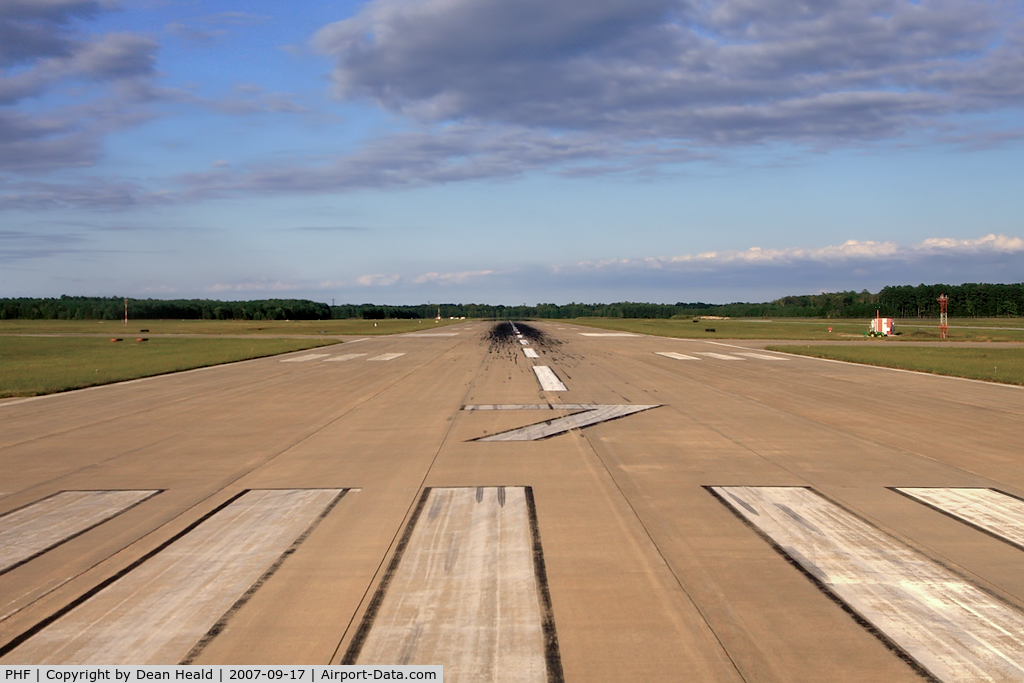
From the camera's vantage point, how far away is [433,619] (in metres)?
5.23

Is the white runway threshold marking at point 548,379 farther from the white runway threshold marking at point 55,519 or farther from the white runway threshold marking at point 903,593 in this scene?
the white runway threshold marking at point 55,519

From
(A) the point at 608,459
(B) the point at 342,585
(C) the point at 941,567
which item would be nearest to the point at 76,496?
(B) the point at 342,585

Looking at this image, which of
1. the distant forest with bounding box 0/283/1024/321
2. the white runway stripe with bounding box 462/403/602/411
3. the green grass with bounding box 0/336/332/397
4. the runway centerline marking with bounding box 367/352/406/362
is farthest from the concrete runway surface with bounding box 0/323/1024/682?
the distant forest with bounding box 0/283/1024/321

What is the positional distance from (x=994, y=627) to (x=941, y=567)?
4.25 feet

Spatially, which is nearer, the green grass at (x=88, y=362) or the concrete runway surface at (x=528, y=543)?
the concrete runway surface at (x=528, y=543)

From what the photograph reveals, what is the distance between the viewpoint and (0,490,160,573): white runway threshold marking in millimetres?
6919

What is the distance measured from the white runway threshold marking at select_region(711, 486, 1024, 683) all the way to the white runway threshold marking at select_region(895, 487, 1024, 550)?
46.6 inches

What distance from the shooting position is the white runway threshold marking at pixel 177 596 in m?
4.77

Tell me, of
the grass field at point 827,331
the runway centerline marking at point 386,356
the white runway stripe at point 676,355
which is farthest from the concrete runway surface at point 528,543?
the grass field at point 827,331

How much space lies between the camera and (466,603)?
555 centimetres

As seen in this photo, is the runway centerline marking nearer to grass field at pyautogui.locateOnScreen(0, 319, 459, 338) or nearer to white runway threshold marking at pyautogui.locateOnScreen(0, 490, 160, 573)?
white runway threshold marking at pyautogui.locateOnScreen(0, 490, 160, 573)

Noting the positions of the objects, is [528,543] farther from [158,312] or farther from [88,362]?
[158,312]

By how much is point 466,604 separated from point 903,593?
3473mm

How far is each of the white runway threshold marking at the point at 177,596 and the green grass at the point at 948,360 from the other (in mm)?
23884
